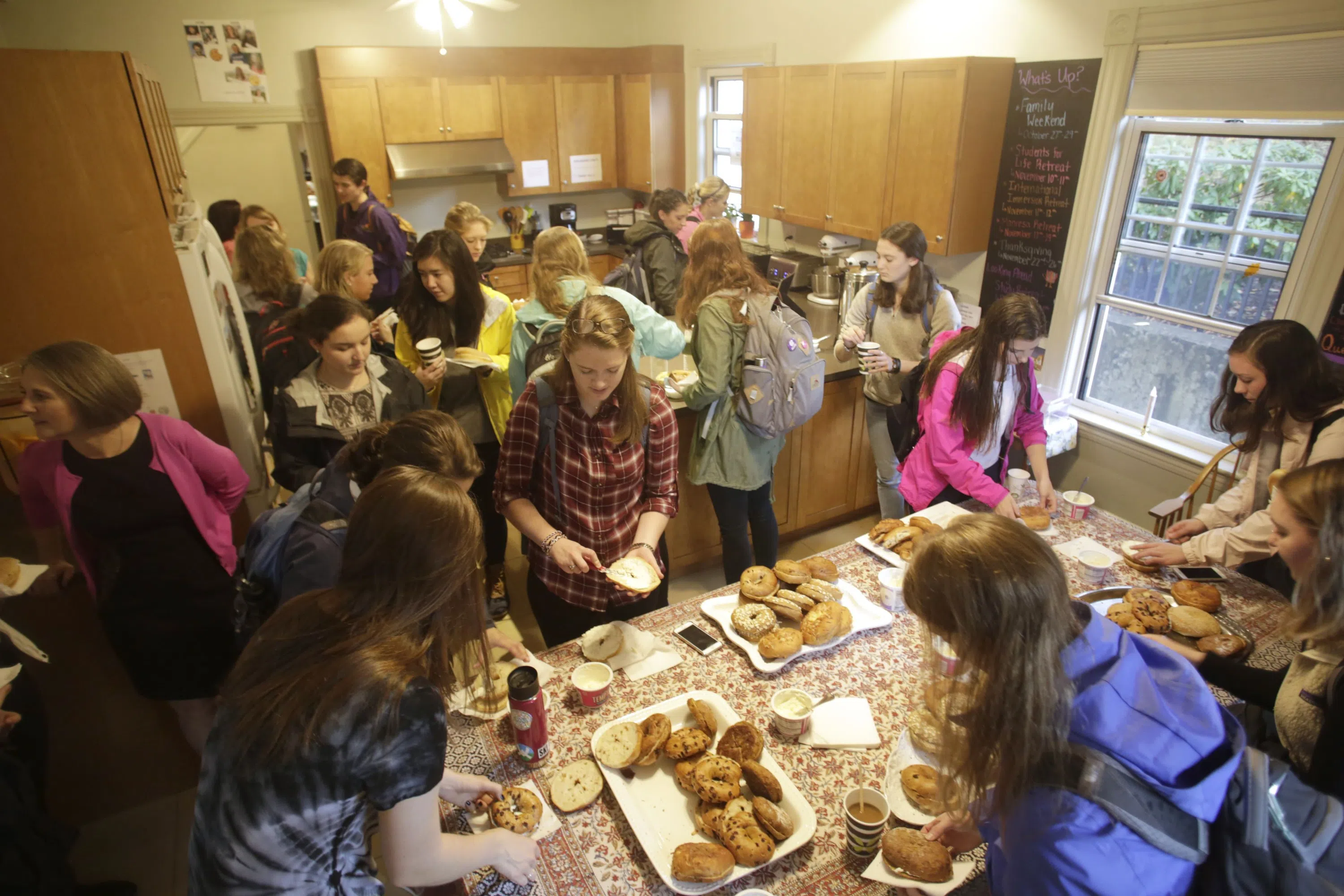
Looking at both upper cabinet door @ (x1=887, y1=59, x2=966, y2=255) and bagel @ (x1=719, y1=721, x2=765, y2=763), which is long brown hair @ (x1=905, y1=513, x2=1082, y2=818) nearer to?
bagel @ (x1=719, y1=721, x2=765, y2=763)

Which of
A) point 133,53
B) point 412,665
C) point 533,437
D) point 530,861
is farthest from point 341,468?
point 133,53

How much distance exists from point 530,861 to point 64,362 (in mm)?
1566

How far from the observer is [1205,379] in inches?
127

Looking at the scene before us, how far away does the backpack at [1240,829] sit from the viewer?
991mm

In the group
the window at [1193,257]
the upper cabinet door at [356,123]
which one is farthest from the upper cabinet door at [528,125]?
the window at [1193,257]

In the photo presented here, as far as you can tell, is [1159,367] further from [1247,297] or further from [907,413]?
[907,413]

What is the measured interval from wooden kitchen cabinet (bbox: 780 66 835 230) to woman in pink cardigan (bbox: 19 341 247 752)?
3.44 m

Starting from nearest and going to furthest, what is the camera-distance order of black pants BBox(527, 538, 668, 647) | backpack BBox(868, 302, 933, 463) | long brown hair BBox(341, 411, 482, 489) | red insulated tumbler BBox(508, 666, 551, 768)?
red insulated tumbler BBox(508, 666, 551, 768) < long brown hair BBox(341, 411, 482, 489) < black pants BBox(527, 538, 668, 647) < backpack BBox(868, 302, 933, 463)

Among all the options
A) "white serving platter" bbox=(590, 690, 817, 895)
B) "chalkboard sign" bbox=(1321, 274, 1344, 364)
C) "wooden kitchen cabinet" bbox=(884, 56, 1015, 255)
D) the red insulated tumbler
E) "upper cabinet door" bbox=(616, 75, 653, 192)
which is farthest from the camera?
"upper cabinet door" bbox=(616, 75, 653, 192)

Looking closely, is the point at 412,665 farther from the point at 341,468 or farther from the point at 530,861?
the point at 341,468

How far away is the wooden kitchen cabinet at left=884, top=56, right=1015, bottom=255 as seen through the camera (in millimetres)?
3424

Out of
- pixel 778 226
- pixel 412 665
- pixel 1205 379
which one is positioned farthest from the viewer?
pixel 778 226

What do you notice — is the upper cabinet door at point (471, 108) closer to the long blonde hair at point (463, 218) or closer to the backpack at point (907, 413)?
the long blonde hair at point (463, 218)

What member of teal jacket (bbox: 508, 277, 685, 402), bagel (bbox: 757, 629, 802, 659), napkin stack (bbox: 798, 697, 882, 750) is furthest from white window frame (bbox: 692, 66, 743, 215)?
napkin stack (bbox: 798, 697, 882, 750)
